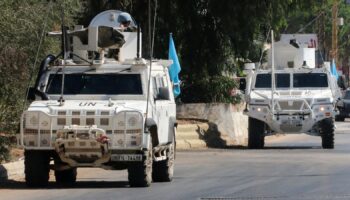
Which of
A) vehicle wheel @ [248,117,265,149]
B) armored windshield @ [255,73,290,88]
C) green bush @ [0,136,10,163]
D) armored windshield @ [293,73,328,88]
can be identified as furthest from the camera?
armored windshield @ [255,73,290,88]

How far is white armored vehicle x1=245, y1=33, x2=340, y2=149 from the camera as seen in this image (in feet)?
88.0

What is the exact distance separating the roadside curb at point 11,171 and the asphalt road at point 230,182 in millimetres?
Answer: 344

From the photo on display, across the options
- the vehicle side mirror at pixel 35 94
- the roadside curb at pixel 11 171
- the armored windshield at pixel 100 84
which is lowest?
the roadside curb at pixel 11 171

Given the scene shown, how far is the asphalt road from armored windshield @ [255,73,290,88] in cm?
481

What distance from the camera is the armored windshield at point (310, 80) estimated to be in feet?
91.1

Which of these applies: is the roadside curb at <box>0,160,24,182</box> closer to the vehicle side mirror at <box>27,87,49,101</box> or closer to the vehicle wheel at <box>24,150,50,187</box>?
the vehicle wheel at <box>24,150,50,187</box>

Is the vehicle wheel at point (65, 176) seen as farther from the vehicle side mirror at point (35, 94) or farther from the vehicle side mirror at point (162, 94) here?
the vehicle side mirror at point (162, 94)

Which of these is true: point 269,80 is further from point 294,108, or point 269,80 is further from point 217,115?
point 217,115

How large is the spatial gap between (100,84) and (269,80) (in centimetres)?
1336

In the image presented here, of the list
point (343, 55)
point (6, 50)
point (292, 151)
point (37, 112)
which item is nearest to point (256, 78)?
point (292, 151)

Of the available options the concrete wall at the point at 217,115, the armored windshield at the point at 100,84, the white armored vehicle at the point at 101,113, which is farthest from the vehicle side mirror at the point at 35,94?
the concrete wall at the point at 217,115

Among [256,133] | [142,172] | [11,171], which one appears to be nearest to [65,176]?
[11,171]

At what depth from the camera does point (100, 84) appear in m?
15.4

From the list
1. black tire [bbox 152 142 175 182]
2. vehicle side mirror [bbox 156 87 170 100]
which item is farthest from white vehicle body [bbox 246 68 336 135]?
vehicle side mirror [bbox 156 87 170 100]
